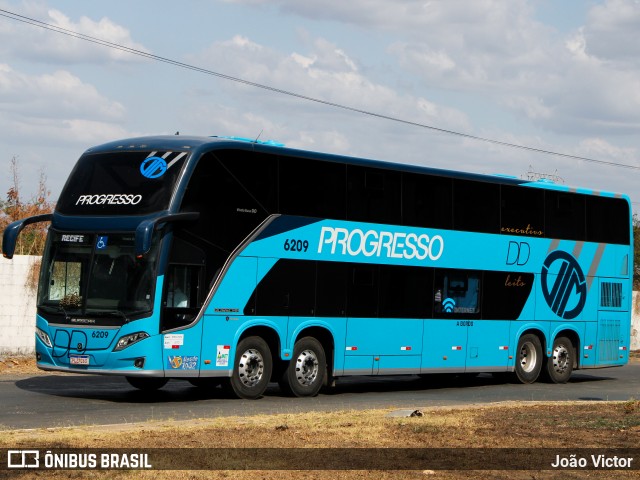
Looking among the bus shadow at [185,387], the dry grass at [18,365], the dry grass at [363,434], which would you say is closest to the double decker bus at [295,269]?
the bus shadow at [185,387]

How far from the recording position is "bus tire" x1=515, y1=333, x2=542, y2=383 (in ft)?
85.2

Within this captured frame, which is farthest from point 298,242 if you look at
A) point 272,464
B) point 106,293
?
point 272,464

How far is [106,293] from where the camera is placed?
737 inches

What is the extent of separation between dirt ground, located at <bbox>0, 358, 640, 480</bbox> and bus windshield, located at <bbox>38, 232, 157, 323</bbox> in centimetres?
364

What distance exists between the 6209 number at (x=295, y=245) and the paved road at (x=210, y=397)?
8.43ft

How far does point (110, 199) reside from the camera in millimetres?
19109

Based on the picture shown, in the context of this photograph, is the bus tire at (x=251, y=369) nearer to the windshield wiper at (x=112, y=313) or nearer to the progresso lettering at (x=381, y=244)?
the progresso lettering at (x=381, y=244)

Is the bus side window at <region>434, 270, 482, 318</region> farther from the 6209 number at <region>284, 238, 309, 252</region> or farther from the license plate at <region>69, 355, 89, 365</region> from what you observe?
the license plate at <region>69, 355, 89, 365</region>

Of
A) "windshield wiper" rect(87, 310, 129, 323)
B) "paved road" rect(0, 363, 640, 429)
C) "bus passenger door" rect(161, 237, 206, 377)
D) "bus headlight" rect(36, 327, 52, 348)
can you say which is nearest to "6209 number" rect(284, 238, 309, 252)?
"bus passenger door" rect(161, 237, 206, 377)

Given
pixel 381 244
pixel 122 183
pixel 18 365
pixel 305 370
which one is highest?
pixel 122 183

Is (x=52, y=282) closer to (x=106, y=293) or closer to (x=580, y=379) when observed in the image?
(x=106, y=293)

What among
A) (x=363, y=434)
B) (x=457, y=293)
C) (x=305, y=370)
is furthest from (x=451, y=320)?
(x=363, y=434)

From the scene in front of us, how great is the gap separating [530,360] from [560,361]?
3.30 feet

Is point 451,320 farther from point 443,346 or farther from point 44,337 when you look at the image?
point 44,337
